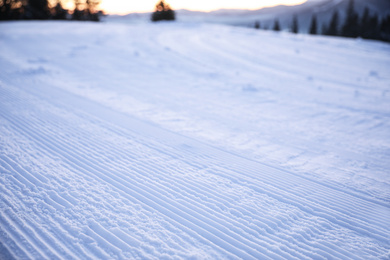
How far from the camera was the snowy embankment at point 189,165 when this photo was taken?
264 cm

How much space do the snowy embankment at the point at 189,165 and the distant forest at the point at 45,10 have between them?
3193 cm

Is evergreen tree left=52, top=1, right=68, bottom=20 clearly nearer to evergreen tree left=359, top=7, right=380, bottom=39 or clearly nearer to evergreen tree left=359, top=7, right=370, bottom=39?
evergreen tree left=359, top=7, right=380, bottom=39

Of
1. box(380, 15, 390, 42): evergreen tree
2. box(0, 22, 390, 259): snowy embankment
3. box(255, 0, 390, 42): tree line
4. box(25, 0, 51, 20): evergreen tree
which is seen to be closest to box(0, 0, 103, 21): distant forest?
box(25, 0, 51, 20): evergreen tree

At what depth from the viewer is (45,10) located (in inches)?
1430

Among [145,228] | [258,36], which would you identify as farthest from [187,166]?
[258,36]

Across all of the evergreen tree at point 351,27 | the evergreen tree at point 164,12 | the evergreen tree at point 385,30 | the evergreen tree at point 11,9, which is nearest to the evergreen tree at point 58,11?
the evergreen tree at point 11,9

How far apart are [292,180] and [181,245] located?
6.97 feet

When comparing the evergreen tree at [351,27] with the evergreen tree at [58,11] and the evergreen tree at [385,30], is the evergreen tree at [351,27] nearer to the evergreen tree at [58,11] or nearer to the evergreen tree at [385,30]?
the evergreen tree at [385,30]

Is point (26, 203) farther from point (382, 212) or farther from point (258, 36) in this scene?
point (258, 36)

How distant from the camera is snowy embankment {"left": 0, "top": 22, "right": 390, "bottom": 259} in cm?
264

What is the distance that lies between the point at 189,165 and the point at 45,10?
43745mm

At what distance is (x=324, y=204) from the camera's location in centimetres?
332

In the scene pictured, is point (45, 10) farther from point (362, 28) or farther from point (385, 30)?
point (385, 30)

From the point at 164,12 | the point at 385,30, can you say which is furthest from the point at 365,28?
the point at 164,12
